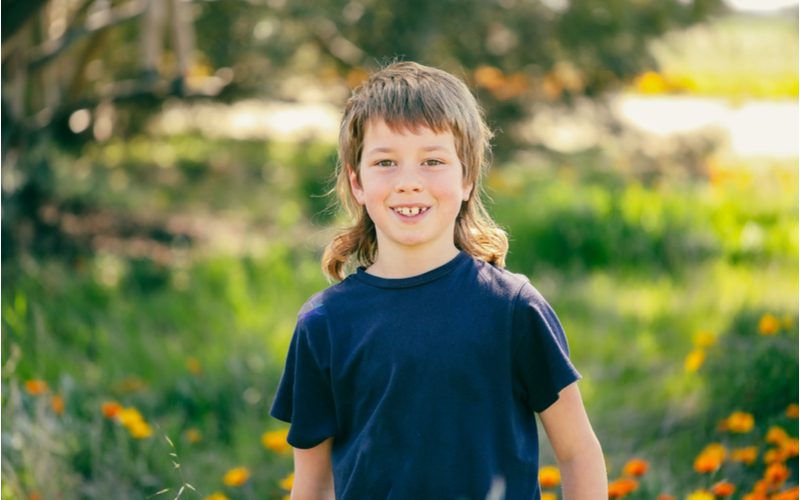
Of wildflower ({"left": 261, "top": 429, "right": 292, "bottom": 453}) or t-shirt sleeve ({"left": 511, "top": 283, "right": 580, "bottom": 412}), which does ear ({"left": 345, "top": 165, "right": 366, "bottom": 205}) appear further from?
wildflower ({"left": 261, "top": 429, "right": 292, "bottom": 453})

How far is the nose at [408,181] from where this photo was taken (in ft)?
6.25

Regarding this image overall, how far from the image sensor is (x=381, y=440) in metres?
1.89

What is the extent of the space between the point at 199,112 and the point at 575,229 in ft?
15.7

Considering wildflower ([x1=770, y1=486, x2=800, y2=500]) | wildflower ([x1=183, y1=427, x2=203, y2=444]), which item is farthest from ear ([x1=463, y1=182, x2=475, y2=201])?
wildflower ([x1=183, y1=427, x2=203, y2=444])

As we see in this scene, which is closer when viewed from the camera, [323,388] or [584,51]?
[323,388]

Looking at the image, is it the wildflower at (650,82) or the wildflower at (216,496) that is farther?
the wildflower at (650,82)

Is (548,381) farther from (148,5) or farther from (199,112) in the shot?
(199,112)

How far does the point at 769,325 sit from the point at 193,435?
5.88 feet

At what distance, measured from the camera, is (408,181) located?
191 cm

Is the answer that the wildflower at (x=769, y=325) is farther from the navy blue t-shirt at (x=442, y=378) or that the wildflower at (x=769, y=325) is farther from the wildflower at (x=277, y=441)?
the navy blue t-shirt at (x=442, y=378)

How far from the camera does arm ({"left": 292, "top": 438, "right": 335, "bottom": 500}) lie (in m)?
2.03

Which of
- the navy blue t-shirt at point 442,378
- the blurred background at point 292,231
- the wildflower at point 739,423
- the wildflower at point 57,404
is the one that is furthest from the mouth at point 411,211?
the wildflower at point 57,404

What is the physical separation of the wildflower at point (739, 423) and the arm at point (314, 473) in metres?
1.40

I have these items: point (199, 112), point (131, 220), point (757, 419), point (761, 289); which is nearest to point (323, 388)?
point (757, 419)
